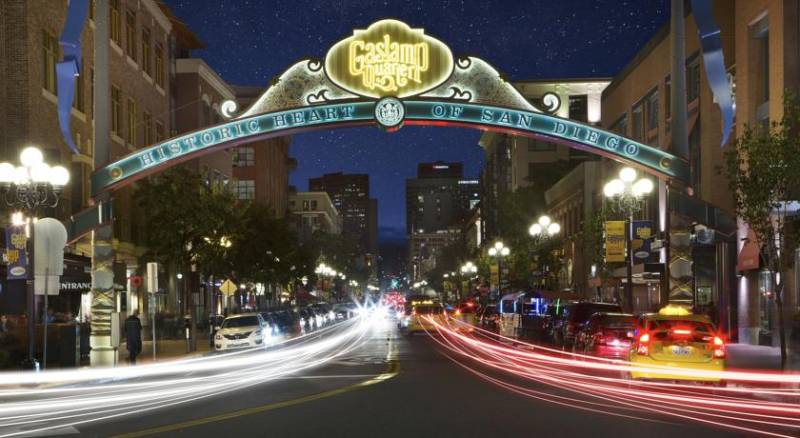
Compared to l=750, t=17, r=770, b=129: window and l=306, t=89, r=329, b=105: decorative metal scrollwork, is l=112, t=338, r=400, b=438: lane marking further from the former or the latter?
l=750, t=17, r=770, b=129: window

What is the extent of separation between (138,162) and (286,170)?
9475 cm

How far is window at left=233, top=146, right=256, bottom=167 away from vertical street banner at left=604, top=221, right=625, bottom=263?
226 feet

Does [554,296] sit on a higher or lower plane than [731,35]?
lower

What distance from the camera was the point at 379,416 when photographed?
54.1 ft

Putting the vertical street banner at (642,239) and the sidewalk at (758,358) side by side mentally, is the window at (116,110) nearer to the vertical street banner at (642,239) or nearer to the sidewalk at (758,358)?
the vertical street banner at (642,239)

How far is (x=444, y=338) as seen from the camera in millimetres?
51812

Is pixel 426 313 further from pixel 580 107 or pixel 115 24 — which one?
pixel 580 107

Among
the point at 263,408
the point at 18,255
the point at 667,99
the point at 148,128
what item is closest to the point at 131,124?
the point at 148,128

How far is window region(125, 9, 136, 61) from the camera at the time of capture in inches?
2096

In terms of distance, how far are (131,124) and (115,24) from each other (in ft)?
19.5

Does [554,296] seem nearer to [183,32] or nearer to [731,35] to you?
[731,35]

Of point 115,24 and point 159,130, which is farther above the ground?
point 115,24

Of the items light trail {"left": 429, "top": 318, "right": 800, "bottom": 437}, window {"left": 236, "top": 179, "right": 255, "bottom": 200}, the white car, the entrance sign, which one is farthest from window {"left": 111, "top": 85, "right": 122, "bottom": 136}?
window {"left": 236, "top": 179, "right": 255, "bottom": 200}

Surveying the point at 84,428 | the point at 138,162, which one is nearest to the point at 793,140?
the point at 138,162
